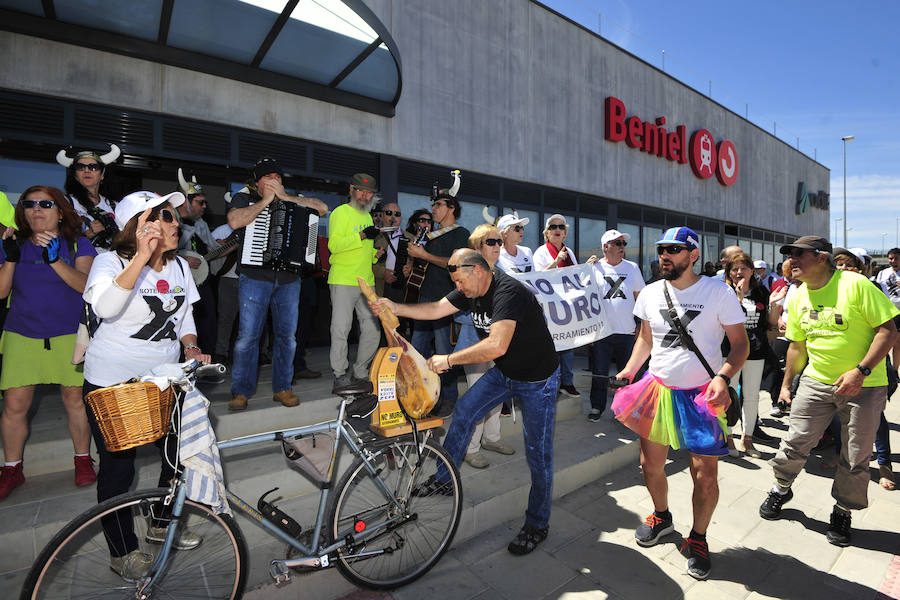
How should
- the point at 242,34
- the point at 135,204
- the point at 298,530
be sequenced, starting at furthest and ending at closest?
1. the point at 242,34
2. the point at 298,530
3. the point at 135,204

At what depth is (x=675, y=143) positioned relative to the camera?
15.4 m

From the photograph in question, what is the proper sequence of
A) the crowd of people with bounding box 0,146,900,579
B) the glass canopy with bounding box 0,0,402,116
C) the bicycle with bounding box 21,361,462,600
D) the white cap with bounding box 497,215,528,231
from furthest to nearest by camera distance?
the glass canopy with bounding box 0,0,402,116 < the white cap with bounding box 497,215,528,231 < the crowd of people with bounding box 0,146,900,579 < the bicycle with bounding box 21,361,462,600

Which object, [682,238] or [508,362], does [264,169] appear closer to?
[508,362]

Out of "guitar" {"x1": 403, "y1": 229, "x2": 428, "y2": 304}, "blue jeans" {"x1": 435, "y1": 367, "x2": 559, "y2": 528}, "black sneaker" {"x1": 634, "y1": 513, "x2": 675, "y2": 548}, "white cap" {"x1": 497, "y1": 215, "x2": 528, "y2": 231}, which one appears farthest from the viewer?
"white cap" {"x1": 497, "y1": 215, "x2": 528, "y2": 231}

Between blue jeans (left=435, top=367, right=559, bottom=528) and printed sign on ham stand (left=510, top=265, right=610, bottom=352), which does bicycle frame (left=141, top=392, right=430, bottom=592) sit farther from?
printed sign on ham stand (left=510, top=265, right=610, bottom=352)

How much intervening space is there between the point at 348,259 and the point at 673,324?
120 inches

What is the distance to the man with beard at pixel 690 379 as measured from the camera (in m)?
2.88

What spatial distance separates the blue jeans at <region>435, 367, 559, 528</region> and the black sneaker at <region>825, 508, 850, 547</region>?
7.11ft

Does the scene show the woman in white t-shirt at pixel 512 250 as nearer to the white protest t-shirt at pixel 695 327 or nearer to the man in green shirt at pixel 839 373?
the white protest t-shirt at pixel 695 327

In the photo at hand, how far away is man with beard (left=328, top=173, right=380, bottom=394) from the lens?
180 inches

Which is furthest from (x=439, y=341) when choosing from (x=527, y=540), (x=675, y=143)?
(x=675, y=143)

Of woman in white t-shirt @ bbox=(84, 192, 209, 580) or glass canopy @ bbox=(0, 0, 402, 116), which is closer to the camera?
woman in white t-shirt @ bbox=(84, 192, 209, 580)

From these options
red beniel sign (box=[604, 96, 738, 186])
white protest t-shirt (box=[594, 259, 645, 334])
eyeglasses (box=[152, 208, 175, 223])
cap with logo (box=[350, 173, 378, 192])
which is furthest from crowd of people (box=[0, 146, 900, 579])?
red beniel sign (box=[604, 96, 738, 186])

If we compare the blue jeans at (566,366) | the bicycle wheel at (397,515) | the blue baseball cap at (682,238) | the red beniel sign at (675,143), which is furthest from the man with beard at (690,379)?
the red beniel sign at (675,143)
